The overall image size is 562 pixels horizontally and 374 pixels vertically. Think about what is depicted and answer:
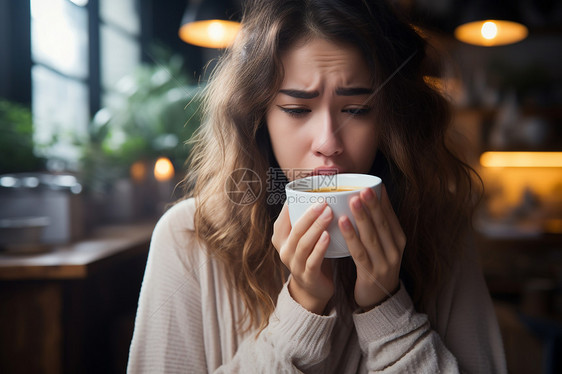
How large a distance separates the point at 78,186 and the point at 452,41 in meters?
2.58

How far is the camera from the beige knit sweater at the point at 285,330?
1.92 feet

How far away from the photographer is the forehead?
61cm

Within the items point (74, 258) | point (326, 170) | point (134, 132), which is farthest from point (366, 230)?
point (134, 132)

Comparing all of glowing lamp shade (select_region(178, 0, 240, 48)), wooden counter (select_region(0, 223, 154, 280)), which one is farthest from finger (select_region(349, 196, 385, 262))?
glowing lamp shade (select_region(178, 0, 240, 48))

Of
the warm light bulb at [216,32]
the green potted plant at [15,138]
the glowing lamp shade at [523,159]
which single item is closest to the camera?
the green potted plant at [15,138]

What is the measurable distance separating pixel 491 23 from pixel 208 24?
1.36m

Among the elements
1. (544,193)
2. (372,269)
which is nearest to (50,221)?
(372,269)

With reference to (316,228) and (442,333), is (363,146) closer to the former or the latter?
(316,228)

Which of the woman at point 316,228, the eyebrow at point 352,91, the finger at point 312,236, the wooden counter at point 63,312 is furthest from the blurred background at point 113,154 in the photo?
the finger at point 312,236

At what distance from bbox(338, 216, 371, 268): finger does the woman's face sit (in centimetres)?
13

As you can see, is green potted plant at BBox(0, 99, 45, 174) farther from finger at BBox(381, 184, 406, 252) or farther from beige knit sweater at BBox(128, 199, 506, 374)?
finger at BBox(381, 184, 406, 252)

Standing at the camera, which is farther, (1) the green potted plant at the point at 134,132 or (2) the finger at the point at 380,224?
(1) the green potted plant at the point at 134,132

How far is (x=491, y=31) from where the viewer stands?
2.00m

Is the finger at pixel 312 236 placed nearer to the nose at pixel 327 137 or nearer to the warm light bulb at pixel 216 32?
Result: the nose at pixel 327 137
